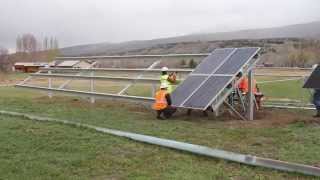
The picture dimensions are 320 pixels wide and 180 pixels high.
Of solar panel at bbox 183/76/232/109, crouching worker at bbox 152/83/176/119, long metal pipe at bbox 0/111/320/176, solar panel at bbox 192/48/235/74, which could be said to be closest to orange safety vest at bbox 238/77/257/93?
solar panel at bbox 192/48/235/74

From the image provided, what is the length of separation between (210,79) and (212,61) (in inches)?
48.9

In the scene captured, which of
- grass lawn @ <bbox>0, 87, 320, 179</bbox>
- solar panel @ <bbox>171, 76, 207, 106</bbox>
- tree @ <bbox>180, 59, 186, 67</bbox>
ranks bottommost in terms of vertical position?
grass lawn @ <bbox>0, 87, 320, 179</bbox>

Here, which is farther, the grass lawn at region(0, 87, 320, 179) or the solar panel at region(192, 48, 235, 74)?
the solar panel at region(192, 48, 235, 74)

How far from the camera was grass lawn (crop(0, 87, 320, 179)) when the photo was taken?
7156 millimetres

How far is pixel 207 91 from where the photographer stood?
13125 mm

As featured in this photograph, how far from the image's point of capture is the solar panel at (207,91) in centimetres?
1271

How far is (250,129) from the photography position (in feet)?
36.1

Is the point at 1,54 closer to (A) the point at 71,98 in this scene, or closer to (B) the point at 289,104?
(A) the point at 71,98

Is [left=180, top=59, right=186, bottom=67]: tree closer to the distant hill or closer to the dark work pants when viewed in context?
the dark work pants

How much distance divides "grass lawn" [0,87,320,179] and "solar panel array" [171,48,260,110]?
0.50m

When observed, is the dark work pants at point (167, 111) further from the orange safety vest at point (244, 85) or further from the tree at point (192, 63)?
the tree at point (192, 63)

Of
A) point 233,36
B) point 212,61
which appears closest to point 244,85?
point 212,61

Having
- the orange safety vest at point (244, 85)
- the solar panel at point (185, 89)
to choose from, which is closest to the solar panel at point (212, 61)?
the solar panel at point (185, 89)

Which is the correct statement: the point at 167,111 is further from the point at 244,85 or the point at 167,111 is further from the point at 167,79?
the point at 244,85
